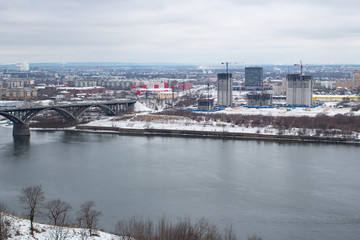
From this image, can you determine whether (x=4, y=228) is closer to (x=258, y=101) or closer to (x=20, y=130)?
(x=20, y=130)

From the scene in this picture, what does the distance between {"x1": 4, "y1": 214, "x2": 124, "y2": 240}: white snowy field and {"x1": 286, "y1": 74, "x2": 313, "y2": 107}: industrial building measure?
1109 centimetres

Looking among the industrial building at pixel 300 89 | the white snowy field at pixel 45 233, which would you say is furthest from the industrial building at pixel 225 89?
the white snowy field at pixel 45 233

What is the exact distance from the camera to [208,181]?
5.39 metres

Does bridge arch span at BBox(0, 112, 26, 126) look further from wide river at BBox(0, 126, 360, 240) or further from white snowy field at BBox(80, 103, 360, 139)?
white snowy field at BBox(80, 103, 360, 139)

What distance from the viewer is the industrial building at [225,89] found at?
13.9 metres

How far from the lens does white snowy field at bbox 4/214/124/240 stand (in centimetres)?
316

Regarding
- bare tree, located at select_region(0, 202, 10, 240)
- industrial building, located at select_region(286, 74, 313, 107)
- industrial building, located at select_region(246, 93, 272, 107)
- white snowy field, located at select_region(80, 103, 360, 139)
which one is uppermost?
industrial building, located at select_region(286, 74, 313, 107)

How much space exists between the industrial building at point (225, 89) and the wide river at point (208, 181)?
5692mm

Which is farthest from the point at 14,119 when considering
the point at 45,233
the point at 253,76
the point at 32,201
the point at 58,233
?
the point at 253,76

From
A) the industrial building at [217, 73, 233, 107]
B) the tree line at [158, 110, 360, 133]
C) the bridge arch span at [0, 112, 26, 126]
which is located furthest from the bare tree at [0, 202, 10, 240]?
the industrial building at [217, 73, 233, 107]

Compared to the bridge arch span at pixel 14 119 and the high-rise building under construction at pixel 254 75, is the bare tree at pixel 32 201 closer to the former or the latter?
the bridge arch span at pixel 14 119

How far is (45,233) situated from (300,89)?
11396 millimetres

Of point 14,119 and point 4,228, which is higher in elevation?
point 14,119

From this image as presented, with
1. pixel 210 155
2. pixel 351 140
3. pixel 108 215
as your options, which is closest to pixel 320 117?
pixel 351 140
